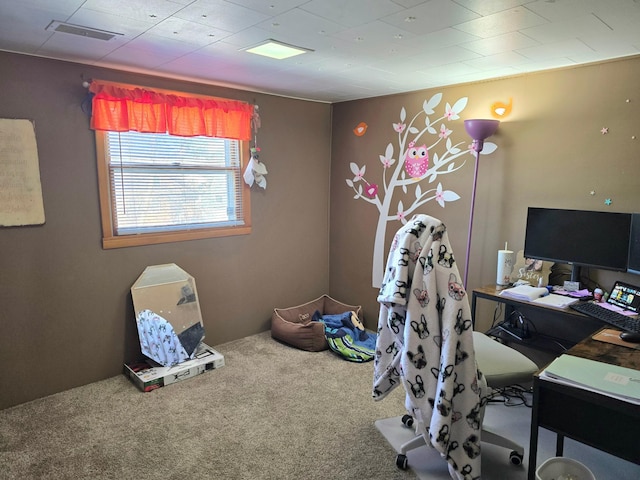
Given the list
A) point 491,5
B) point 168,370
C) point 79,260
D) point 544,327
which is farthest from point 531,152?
point 79,260

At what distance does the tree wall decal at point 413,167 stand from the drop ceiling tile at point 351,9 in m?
1.67

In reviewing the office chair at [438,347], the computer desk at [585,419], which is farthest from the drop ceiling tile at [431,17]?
the computer desk at [585,419]

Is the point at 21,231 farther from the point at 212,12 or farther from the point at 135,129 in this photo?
the point at 212,12

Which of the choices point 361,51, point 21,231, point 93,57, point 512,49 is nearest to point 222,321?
point 21,231

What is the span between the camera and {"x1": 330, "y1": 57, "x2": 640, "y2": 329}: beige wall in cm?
261

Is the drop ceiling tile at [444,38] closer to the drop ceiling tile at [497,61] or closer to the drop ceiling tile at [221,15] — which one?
the drop ceiling tile at [497,61]

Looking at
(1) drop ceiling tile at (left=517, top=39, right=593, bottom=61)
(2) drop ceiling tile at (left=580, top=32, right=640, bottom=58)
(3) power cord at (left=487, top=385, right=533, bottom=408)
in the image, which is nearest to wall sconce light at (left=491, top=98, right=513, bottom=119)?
(1) drop ceiling tile at (left=517, top=39, right=593, bottom=61)

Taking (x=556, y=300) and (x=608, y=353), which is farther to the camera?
(x=556, y=300)

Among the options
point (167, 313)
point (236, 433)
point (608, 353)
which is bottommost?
point (236, 433)

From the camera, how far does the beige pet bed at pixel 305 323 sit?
143 inches

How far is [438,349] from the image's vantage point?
187 cm

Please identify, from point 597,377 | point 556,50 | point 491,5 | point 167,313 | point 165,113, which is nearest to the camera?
point 597,377

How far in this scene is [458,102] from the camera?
336 cm

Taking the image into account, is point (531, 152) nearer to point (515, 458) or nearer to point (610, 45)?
point (610, 45)
